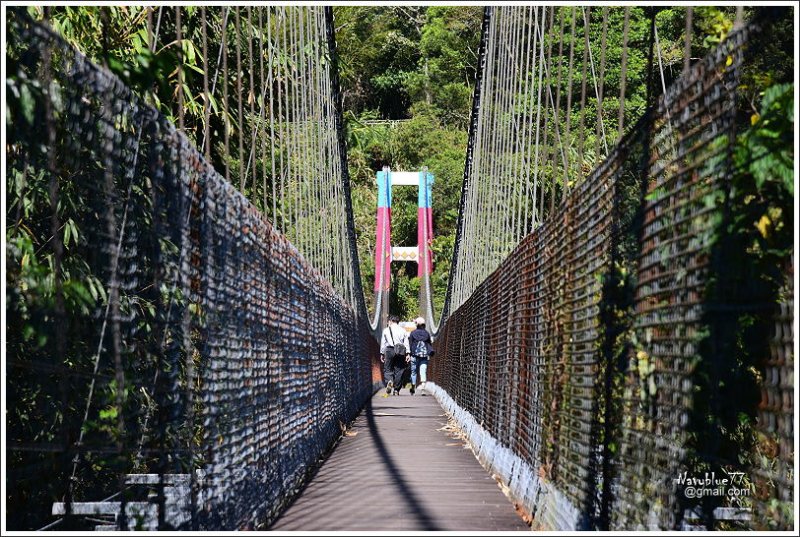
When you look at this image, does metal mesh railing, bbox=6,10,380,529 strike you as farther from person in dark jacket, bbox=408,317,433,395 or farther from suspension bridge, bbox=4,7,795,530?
person in dark jacket, bbox=408,317,433,395

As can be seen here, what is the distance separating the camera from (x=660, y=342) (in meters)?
2.43

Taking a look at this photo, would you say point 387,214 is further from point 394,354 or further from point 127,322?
point 127,322

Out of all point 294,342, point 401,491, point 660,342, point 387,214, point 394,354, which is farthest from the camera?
point 387,214

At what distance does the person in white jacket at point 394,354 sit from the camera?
14.0 m

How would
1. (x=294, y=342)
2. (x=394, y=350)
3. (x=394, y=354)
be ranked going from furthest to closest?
(x=394, y=354) → (x=394, y=350) → (x=294, y=342)

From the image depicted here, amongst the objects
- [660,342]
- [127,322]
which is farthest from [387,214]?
[660,342]

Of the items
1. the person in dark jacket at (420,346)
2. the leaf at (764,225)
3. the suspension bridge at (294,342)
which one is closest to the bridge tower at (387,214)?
the person in dark jacket at (420,346)

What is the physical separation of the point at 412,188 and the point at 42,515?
32.5 metres

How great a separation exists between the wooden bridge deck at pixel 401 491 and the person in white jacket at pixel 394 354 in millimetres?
5753

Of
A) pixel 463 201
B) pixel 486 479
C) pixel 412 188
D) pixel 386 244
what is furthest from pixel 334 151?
pixel 412 188

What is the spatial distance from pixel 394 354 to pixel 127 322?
11.2 m

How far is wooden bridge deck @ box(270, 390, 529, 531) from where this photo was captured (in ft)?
13.0

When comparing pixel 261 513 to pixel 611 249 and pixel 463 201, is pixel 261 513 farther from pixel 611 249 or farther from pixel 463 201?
pixel 463 201

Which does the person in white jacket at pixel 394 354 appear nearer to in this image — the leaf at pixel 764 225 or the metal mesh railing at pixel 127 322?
the metal mesh railing at pixel 127 322
